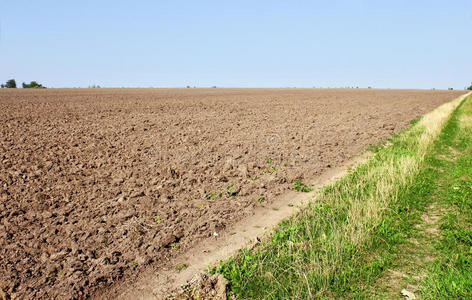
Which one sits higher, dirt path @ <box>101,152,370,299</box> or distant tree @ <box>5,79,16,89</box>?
distant tree @ <box>5,79,16,89</box>

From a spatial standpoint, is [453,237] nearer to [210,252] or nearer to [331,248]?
[331,248]

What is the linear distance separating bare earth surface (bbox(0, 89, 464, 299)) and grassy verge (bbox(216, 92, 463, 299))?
4.15ft

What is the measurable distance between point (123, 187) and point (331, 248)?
5298mm

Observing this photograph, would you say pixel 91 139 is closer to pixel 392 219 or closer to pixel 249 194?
pixel 249 194

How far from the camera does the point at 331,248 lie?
5.14 meters

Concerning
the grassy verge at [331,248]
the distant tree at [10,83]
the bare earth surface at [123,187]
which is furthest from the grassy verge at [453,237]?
the distant tree at [10,83]

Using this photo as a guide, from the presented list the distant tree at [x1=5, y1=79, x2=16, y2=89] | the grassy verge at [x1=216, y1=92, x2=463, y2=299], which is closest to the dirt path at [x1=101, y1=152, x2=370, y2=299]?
the grassy verge at [x1=216, y1=92, x2=463, y2=299]

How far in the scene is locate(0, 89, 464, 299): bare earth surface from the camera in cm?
521

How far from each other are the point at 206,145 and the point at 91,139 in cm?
447

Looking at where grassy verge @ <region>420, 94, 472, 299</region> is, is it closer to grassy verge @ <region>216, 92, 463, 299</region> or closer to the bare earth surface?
grassy verge @ <region>216, 92, 463, 299</region>

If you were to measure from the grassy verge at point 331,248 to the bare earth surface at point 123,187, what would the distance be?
127cm

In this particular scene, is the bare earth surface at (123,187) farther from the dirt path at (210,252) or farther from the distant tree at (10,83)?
the distant tree at (10,83)

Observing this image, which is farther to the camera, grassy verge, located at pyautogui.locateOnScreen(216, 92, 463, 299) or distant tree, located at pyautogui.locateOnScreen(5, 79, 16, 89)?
distant tree, located at pyautogui.locateOnScreen(5, 79, 16, 89)

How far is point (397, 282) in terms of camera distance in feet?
14.7
